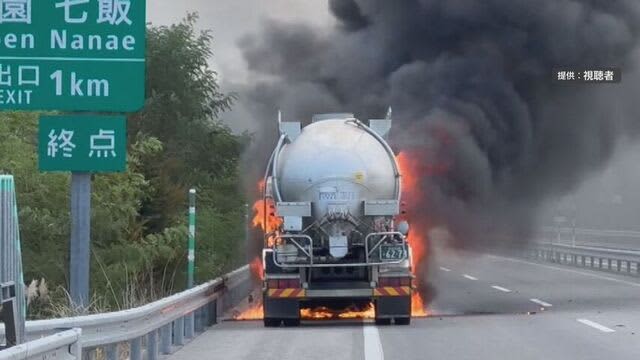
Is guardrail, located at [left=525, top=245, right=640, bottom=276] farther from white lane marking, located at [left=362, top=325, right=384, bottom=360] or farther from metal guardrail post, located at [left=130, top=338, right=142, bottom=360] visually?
metal guardrail post, located at [left=130, top=338, right=142, bottom=360]

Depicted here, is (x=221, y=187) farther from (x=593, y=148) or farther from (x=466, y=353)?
(x=466, y=353)

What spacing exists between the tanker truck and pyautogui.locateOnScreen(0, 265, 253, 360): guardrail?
4.27ft

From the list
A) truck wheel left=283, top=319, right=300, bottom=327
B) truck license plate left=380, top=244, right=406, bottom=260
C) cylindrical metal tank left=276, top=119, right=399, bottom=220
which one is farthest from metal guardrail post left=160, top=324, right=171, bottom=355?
truck license plate left=380, top=244, right=406, bottom=260

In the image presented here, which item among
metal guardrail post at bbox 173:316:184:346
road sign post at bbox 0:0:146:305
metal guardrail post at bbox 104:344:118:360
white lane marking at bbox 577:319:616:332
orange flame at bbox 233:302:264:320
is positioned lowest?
orange flame at bbox 233:302:264:320

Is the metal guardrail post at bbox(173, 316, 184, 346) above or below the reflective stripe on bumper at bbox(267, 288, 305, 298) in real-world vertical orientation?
below

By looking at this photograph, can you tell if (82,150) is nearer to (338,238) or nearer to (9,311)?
(338,238)

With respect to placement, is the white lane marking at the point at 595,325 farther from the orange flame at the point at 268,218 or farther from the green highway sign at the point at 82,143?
the green highway sign at the point at 82,143

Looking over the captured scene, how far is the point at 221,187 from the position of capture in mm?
29500

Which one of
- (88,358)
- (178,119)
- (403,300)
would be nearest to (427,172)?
(403,300)

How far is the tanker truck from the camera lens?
18266 millimetres

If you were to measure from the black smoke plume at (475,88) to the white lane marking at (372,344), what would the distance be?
5169 millimetres

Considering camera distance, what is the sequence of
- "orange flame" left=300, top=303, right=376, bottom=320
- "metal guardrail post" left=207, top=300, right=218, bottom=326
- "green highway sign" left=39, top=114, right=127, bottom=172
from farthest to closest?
"orange flame" left=300, top=303, right=376, bottom=320 < "metal guardrail post" left=207, top=300, right=218, bottom=326 < "green highway sign" left=39, top=114, right=127, bottom=172

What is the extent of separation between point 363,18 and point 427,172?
5.97 metres

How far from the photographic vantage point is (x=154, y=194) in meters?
20.1
